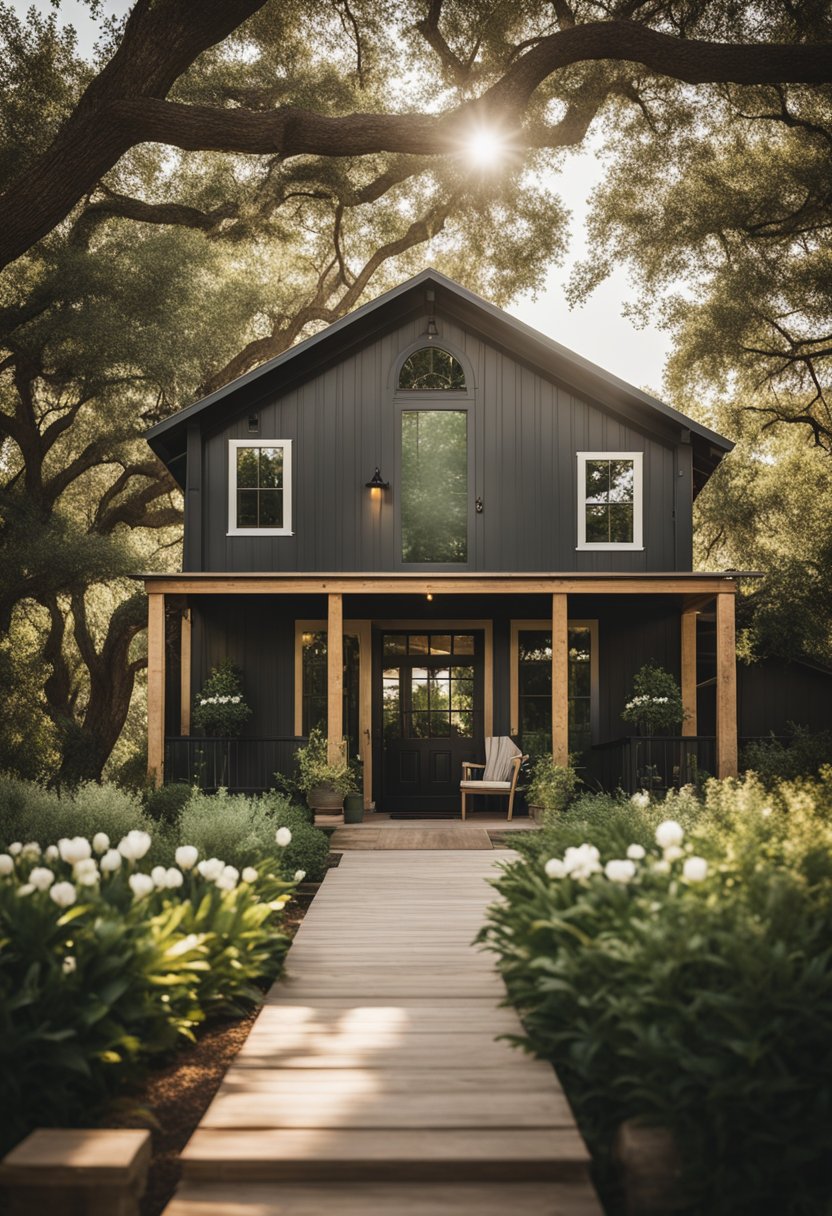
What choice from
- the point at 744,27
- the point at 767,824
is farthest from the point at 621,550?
the point at 744,27

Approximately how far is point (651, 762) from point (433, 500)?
4.07 meters

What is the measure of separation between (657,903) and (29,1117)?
2.52m

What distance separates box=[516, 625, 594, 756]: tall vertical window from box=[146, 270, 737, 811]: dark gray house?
28 mm

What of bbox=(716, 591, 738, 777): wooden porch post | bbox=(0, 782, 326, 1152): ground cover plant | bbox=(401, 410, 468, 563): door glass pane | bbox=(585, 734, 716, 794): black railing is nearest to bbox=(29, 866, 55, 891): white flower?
bbox=(0, 782, 326, 1152): ground cover plant

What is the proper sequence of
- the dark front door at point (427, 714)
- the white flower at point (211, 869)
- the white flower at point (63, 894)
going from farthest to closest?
the dark front door at point (427, 714), the white flower at point (211, 869), the white flower at point (63, 894)

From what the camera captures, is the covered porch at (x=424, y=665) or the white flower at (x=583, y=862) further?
the covered porch at (x=424, y=665)

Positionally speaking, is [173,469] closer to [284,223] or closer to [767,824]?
[284,223]

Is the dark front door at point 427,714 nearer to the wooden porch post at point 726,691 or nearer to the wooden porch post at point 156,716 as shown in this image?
the wooden porch post at point 156,716

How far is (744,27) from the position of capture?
1506 cm

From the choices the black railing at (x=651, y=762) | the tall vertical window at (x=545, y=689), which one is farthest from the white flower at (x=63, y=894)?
the tall vertical window at (x=545, y=689)

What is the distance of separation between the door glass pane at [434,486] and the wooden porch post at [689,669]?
2.93m

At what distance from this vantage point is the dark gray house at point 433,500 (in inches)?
502

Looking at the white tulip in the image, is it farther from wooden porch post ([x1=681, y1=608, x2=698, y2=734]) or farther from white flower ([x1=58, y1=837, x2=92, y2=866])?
wooden porch post ([x1=681, y1=608, x2=698, y2=734])

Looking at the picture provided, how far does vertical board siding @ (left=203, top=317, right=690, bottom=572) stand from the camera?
502 inches
